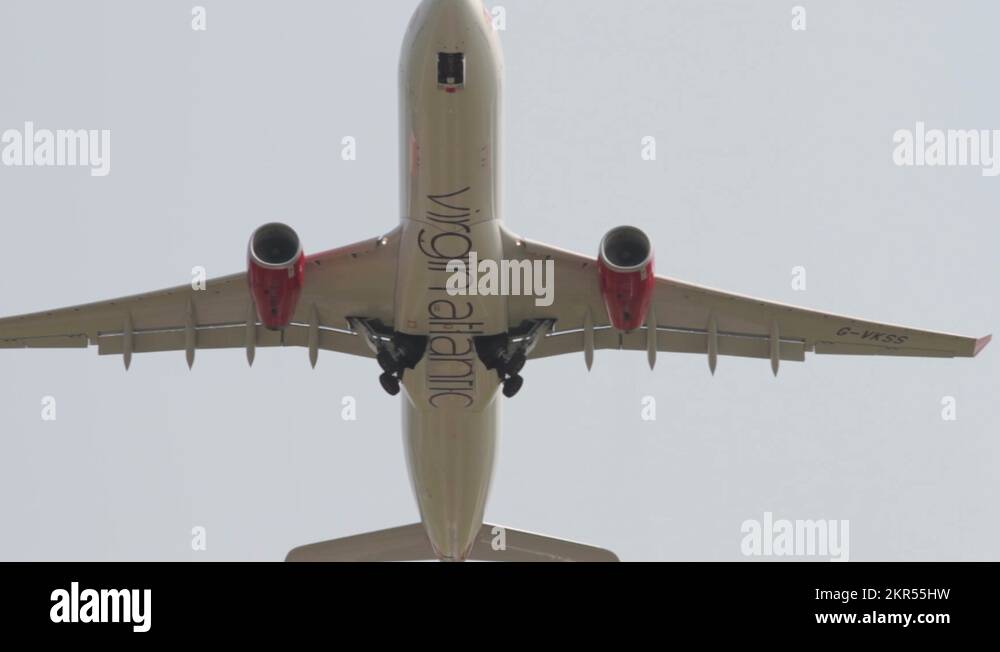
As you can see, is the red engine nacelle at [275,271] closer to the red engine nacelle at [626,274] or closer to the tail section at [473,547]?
the red engine nacelle at [626,274]

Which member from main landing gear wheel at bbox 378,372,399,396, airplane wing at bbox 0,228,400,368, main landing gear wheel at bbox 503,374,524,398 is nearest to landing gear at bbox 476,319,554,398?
main landing gear wheel at bbox 503,374,524,398

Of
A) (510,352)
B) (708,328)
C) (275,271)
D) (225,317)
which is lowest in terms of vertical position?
(510,352)

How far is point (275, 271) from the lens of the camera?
2483 cm

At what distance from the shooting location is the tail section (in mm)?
31016

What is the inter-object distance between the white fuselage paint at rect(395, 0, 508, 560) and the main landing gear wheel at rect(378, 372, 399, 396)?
0.19 metres

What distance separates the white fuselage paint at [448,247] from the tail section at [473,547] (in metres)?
2.17

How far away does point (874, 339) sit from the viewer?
29.2 metres

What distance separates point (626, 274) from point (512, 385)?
363 cm

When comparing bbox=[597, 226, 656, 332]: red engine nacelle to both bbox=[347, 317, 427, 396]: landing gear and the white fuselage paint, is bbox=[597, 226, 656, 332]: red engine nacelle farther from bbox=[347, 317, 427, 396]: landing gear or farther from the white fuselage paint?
bbox=[347, 317, 427, 396]: landing gear

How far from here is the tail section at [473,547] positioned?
3102 centimetres

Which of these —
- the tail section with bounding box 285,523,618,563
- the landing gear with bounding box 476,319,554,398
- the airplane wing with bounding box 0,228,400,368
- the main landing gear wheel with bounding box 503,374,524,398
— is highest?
the airplane wing with bounding box 0,228,400,368

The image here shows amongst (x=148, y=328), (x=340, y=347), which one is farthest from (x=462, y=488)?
(x=148, y=328)

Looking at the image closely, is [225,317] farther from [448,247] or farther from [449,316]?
[448,247]

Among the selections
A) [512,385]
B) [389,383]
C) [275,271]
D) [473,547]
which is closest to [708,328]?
[512,385]
